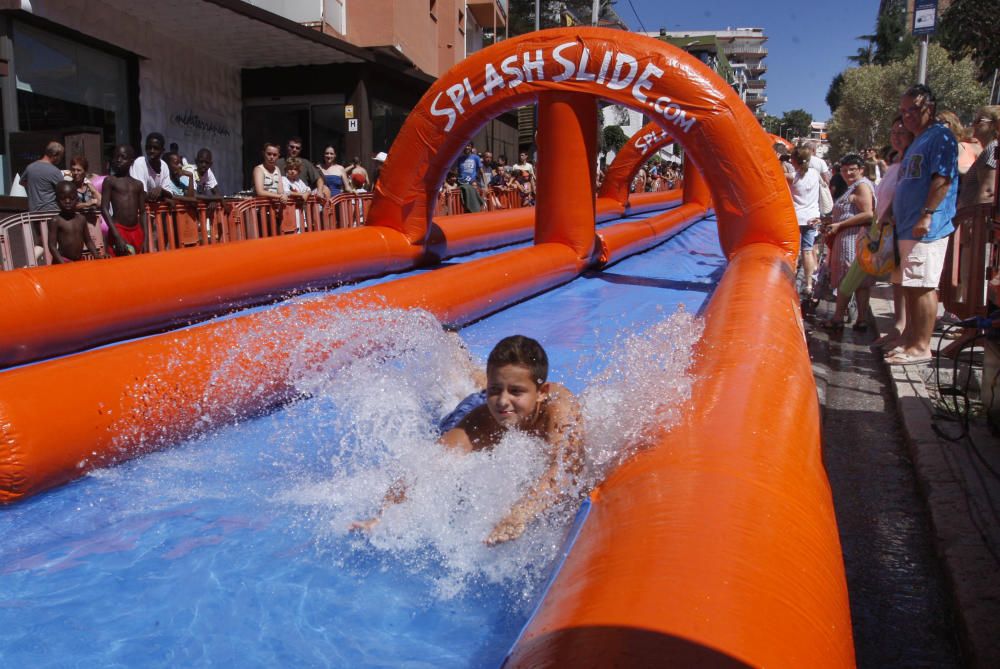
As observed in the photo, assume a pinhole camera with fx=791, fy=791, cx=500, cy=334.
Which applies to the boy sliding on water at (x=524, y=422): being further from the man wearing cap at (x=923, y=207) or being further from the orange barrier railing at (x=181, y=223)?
the orange barrier railing at (x=181, y=223)

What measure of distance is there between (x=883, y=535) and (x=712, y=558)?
6.73ft

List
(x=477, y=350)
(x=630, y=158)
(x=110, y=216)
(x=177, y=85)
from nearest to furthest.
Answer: (x=477, y=350) < (x=110, y=216) < (x=177, y=85) < (x=630, y=158)

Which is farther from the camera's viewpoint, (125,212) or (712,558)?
(125,212)

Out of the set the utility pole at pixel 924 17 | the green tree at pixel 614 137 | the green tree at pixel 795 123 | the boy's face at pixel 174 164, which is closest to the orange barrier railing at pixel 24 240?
the boy's face at pixel 174 164

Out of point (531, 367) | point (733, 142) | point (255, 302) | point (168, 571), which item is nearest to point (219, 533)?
point (168, 571)

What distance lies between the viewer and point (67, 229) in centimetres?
575

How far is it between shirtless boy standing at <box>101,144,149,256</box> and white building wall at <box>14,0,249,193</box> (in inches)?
146

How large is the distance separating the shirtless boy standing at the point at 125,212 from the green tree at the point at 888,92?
34336 millimetres

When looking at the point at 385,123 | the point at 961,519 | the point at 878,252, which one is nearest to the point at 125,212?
the point at 878,252

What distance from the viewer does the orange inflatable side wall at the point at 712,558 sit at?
1290 mm

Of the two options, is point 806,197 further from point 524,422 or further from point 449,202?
point 449,202

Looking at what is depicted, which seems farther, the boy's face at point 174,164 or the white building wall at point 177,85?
the white building wall at point 177,85

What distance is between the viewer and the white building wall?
973 centimetres

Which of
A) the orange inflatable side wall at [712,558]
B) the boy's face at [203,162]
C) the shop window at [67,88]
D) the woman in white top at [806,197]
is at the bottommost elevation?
→ the orange inflatable side wall at [712,558]
